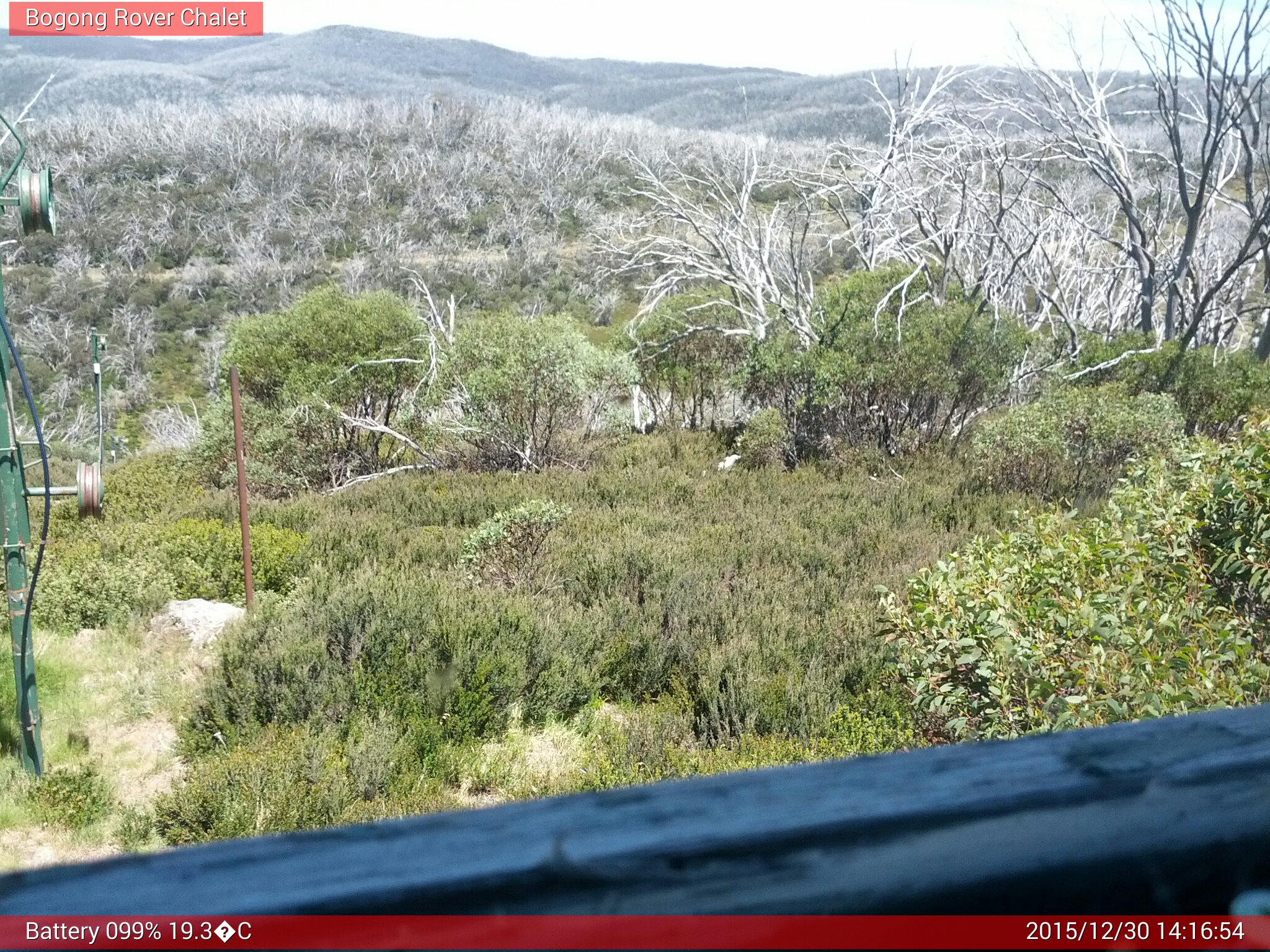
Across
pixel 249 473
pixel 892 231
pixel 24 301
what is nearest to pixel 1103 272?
pixel 892 231

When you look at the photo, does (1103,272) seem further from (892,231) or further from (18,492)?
(18,492)

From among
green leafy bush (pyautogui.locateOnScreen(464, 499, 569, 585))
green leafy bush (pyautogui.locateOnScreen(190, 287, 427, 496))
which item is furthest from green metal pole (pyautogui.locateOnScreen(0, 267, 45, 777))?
green leafy bush (pyautogui.locateOnScreen(190, 287, 427, 496))

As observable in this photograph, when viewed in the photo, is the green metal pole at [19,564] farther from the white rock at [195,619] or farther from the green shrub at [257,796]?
the white rock at [195,619]

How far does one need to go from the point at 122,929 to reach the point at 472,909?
193mm

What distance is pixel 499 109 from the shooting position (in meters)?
64.9

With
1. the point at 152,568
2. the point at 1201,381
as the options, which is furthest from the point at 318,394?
the point at 1201,381

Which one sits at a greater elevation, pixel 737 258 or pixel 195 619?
pixel 737 258

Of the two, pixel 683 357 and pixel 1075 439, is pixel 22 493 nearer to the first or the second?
pixel 1075 439

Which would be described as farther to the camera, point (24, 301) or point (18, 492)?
point (24, 301)

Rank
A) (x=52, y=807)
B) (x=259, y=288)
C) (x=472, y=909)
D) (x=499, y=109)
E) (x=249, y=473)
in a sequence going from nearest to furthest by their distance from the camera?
1. (x=472, y=909)
2. (x=52, y=807)
3. (x=249, y=473)
4. (x=259, y=288)
5. (x=499, y=109)

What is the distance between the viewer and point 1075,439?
10.2 m

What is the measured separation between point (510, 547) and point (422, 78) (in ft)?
350

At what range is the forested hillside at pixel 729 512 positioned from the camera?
14.0 feet

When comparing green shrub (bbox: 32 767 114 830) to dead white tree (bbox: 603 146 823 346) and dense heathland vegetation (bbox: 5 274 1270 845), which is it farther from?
dead white tree (bbox: 603 146 823 346)
